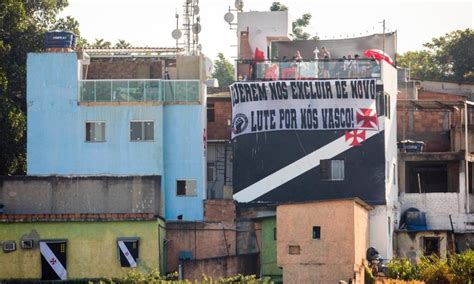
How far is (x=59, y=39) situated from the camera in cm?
6881

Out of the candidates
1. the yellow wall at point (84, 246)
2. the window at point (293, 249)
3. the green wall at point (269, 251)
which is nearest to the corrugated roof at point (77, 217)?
the yellow wall at point (84, 246)

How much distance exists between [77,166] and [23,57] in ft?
27.3

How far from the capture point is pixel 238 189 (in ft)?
220

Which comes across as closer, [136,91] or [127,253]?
[127,253]

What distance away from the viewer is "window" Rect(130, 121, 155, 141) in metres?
67.2

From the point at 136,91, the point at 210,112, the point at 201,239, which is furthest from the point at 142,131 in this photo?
the point at 201,239

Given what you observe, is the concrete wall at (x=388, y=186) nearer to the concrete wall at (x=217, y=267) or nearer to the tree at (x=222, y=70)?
the concrete wall at (x=217, y=267)

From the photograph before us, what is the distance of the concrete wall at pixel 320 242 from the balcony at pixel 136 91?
8.84 metres

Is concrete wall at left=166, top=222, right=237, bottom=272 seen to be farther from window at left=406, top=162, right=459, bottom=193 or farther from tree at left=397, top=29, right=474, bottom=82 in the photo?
tree at left=397, top=29, right=474, bottom=82

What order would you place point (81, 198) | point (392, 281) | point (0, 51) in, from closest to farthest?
1. point (392, 281)
2. point (81, 198)
3. point (0, 51)

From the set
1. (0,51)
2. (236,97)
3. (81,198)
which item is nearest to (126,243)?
(81,198)

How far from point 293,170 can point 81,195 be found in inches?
323

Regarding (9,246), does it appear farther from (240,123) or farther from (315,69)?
(315,69)

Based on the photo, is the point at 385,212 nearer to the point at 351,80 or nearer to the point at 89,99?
the point at 351,80
